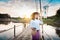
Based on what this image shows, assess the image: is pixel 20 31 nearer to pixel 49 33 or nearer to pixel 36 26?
pixel 36 26

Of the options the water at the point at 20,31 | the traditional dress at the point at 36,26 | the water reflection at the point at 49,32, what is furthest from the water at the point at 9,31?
the water reflection at the point at 49,32

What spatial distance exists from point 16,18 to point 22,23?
0.35 feet

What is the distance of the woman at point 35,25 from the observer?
3268 mm

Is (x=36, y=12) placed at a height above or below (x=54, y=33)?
above

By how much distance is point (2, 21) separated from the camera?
3354mm

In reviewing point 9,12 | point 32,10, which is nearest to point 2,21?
point 9,12

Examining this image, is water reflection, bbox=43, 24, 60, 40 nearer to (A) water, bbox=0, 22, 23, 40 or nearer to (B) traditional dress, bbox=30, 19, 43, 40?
(B) traditional dress, bbox=30, 19, 43, 40

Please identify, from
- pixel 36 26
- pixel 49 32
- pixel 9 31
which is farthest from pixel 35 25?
pixel 9 31

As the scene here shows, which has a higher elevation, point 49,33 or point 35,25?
point 35,25

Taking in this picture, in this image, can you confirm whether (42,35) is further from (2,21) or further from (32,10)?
(2,21)

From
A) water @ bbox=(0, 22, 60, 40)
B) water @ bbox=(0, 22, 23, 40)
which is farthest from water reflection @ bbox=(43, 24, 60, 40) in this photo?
water @ bbox=(0, 22, 23, 40)

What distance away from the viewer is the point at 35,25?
128 inches

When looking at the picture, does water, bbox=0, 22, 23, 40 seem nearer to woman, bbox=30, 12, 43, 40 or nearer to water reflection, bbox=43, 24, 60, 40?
woman, bbox=30, 12, 43, 40

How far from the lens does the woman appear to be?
327cm
